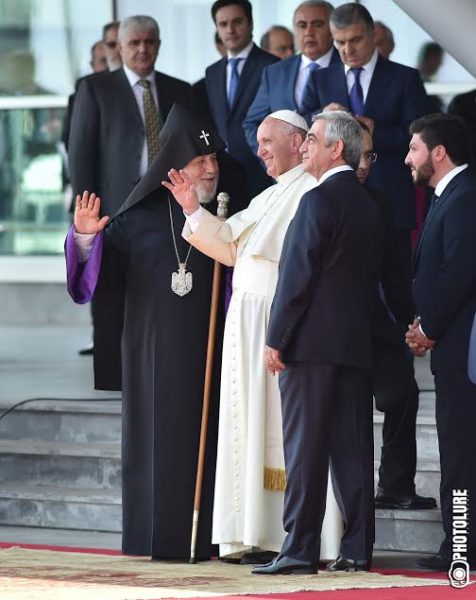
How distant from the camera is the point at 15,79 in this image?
42.4 ft

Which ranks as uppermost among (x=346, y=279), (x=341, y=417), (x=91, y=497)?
(x=346, y=279)

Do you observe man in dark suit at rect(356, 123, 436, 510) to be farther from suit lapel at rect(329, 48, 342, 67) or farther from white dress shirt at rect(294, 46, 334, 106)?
suit lapel at rect(329, 48, 342, 67)

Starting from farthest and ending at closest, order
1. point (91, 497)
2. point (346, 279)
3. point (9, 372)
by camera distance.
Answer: point (9, 372)
point (91, 497)
point (346, 279)

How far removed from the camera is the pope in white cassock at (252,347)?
6609mm

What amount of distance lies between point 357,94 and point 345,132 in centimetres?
158

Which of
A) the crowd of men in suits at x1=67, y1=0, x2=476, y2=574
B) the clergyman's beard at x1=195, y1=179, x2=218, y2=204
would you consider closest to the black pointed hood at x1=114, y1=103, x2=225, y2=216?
the clergyman's beard at x1=195, y1=179, x2=218, y2=204

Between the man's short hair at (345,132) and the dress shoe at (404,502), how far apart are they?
149cm

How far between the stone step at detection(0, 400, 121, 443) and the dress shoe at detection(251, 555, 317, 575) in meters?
2.01

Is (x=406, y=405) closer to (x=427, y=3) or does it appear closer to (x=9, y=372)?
(x=427, y=3)

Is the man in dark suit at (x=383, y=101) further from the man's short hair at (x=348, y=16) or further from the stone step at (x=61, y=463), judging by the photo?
the stone step at (x=61, y=463)

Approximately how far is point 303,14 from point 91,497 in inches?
96.8

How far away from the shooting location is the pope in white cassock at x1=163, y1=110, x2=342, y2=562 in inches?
260

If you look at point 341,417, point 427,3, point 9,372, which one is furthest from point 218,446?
point 9,372

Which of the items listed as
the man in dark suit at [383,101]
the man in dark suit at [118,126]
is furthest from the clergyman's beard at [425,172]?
the man in dark suit at [118,126]
